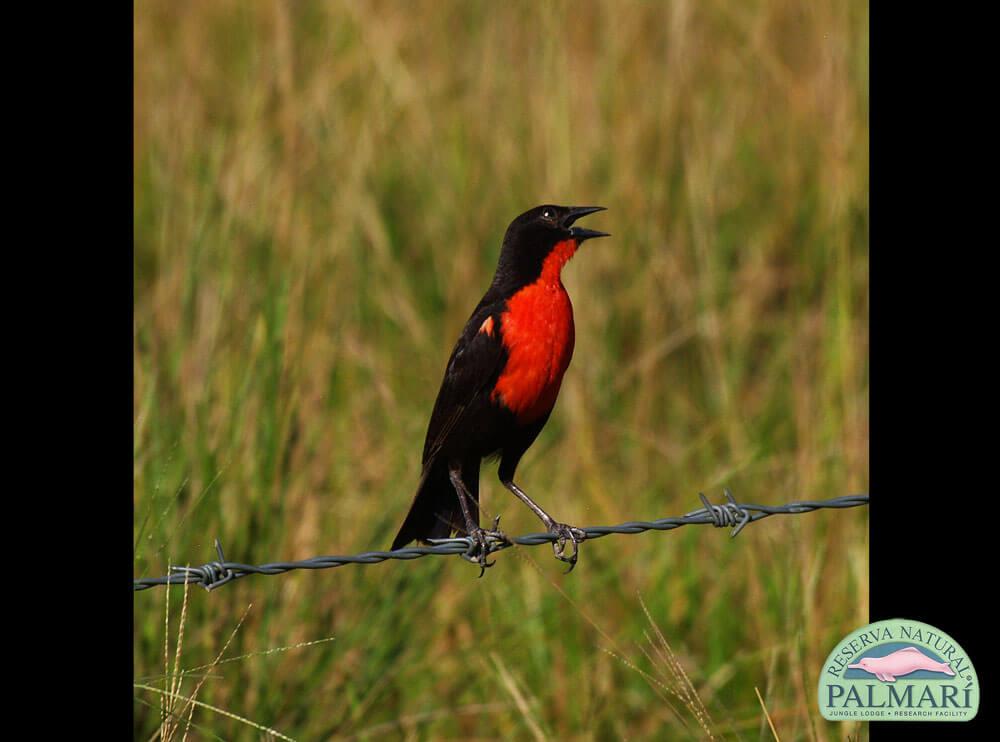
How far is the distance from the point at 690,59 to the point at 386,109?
1.61 m

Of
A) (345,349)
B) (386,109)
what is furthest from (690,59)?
(345,349)

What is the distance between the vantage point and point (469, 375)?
3.72 metres

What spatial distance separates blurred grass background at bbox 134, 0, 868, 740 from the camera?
14.3 ft

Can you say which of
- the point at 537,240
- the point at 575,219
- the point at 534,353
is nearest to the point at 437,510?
the point at 534,353

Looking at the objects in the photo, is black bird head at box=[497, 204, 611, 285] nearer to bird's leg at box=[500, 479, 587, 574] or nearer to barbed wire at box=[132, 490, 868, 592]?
bird's leg at box=[500, 479, 587, 574]

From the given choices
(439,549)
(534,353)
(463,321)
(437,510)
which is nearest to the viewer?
(439,549)

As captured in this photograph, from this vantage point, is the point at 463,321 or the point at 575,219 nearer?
the point at 575,219

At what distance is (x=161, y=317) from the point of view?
495 centimetres

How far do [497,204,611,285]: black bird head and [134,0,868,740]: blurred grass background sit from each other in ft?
2.76
